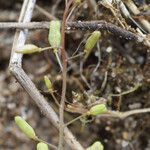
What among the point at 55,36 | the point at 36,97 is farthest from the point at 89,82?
the point at 55,36

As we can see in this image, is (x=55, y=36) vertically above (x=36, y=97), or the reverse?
(x=55, y=36)

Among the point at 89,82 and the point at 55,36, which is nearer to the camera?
the point at 55,36

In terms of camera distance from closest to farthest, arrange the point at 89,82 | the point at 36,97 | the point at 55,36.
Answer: the point at 55,36
the point at 36,97
the point at 89,82

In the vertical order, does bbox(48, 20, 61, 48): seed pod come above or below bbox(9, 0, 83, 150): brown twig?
above

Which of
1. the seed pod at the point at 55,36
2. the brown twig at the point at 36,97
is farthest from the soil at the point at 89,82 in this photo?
the seed pod at the point at 55,36

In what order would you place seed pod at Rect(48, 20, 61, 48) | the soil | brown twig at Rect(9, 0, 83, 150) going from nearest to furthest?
seed pod at Rect(48, 20, 61, 48) < brown twig at Rect(9, 0, 83, 150) < the soil

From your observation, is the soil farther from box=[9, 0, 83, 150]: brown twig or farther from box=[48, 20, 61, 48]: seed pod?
box=[48, 20, 61, 48]: seed pod

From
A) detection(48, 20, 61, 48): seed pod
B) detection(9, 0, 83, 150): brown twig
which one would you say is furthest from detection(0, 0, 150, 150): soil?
detection(48, 20, 61, 48): seed pod

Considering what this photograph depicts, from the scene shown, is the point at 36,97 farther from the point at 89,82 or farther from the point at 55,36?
the point at 89,82

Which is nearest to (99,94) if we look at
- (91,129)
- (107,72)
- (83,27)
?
(107,72)

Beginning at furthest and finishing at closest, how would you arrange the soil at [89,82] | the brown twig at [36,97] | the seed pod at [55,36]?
1. the soil at [89,82]
2. the brown twig at [36,97]
3. the seed pod at [55,36]

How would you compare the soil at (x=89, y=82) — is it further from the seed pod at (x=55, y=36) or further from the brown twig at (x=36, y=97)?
the seed pod at (x=55, y=36)

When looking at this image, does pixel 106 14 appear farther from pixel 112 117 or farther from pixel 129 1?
pixel 112 117
